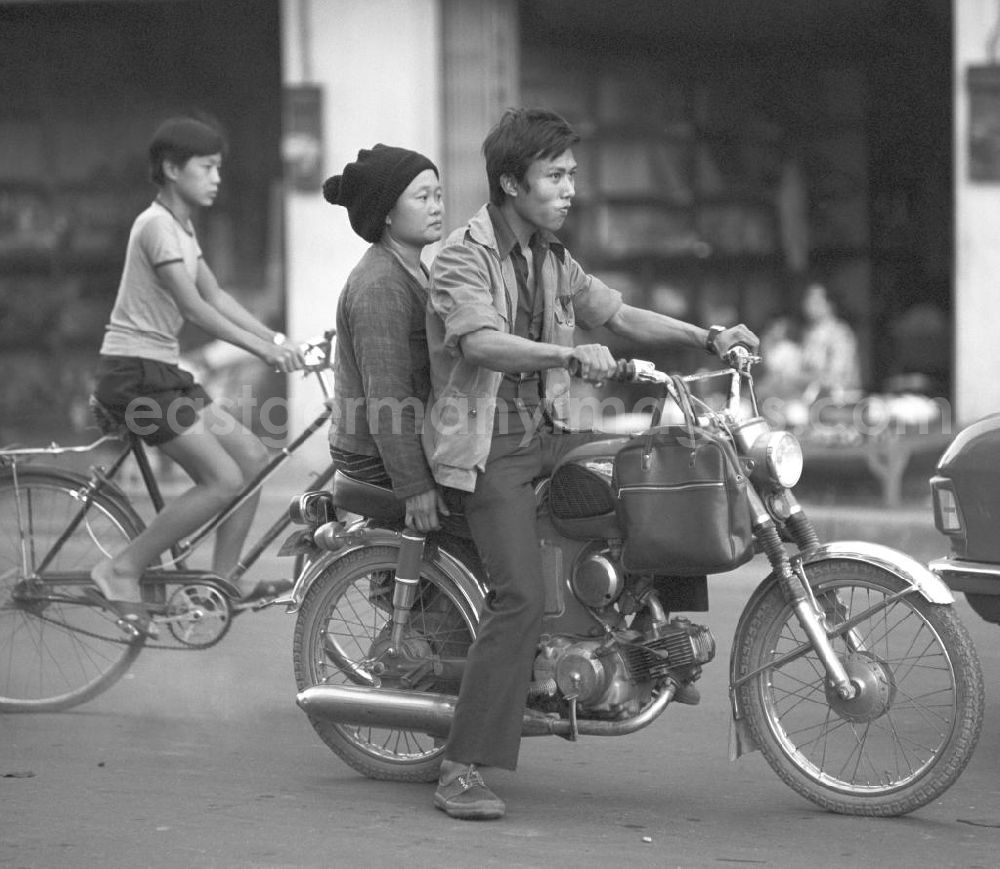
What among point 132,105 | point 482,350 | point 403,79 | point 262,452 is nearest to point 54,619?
point 262,452

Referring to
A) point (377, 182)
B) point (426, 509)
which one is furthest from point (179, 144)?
point (426, 509)

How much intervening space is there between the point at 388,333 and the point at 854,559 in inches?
53.8

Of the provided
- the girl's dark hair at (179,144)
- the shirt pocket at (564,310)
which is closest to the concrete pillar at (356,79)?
the girl's dark hair at (179,144)

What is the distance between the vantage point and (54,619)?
5.95 m

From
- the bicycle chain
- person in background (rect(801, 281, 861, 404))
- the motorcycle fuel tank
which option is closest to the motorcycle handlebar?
the motorcycle fuel tank

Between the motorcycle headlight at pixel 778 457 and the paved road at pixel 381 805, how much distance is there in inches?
36.0

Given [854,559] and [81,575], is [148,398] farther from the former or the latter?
[854,559]

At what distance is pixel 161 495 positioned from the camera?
19.7 ft

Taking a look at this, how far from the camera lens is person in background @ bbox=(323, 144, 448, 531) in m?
4.63

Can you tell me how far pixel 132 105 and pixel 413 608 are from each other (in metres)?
8.96

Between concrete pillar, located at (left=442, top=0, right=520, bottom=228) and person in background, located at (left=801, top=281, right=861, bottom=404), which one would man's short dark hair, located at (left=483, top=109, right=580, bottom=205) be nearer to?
concrete pillar, located at (left=442, top=0, right=520, bottom=228)

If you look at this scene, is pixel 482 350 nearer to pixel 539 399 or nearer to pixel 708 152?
pixel 539 399

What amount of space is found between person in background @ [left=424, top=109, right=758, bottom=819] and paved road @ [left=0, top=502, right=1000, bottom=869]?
11.0 inches

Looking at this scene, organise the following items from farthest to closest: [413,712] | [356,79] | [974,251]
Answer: [356,79] < [974,251] < [413,712]
